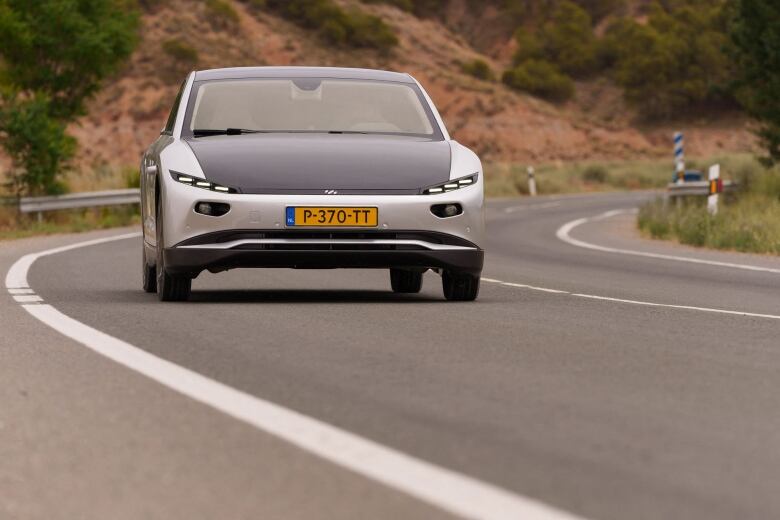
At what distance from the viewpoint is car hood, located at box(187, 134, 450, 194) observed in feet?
36.4

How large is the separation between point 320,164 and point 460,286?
1.45m

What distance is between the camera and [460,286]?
11867 millimetres

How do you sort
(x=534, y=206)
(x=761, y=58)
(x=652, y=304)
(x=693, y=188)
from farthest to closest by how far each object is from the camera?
→ (x=534, y=206) → (x=761, y=58) → (x=693, y=188) → (x=652, y=304)

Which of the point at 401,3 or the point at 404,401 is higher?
the point at 401,3

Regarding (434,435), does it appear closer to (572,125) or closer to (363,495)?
(363,495)

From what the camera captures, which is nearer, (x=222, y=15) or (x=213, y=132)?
(x=213, y=132)

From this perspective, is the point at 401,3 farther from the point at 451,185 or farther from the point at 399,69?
the point at 451,185

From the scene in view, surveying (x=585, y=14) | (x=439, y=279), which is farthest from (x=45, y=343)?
(x=585, y=14)

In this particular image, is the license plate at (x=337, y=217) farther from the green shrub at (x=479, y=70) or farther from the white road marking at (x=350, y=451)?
the green shrub at (x=479, y=70)

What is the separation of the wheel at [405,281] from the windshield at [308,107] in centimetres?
133

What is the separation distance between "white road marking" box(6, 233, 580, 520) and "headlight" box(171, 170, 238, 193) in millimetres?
2549

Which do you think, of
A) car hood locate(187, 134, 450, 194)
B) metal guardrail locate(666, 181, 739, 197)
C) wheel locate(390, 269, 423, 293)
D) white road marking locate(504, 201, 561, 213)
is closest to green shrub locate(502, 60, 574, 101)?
white road marking locate(504, 201, 561, 213)

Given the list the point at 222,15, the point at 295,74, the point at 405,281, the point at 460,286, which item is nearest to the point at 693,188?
the point at 405,281

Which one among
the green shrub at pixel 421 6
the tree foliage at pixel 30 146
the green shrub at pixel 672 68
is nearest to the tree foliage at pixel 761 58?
the tree foliage at pixel 30 146
